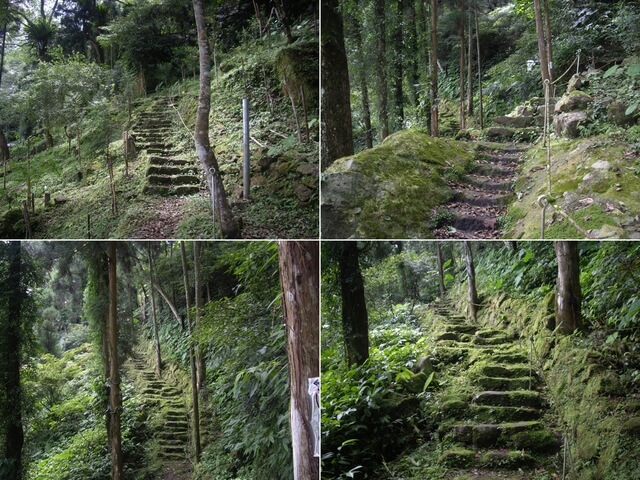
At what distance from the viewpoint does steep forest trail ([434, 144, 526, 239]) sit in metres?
2.22

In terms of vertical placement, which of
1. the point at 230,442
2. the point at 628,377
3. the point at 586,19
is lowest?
the point at 230,442

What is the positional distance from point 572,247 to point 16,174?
286cm

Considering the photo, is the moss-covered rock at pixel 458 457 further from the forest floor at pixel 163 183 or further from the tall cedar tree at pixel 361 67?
the tall cedar tree at pixel 361 67

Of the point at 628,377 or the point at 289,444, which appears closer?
the point at 628,377

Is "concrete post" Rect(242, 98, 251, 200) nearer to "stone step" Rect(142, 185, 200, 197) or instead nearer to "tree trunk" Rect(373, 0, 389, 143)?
"stone step" Rect(142, 185, 200, 197)

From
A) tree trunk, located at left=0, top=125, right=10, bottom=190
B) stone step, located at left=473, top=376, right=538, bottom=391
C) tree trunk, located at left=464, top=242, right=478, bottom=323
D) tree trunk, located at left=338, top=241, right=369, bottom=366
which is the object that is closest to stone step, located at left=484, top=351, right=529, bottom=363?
stone step, located at left=473, top=376, right=538, bottom=391

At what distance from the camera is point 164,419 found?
14.2 ft

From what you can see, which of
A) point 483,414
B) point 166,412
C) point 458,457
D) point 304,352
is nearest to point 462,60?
point 304,352

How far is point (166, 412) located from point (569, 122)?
3.62 meters

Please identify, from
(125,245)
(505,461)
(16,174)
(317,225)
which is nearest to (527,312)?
(505,461)

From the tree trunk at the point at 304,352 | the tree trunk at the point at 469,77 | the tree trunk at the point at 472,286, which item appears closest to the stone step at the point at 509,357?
the tree trunk at the point at 472,286

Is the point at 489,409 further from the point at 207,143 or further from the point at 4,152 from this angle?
the point at 4,152

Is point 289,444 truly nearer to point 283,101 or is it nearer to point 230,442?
point 230,442

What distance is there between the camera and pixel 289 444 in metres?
3.45
